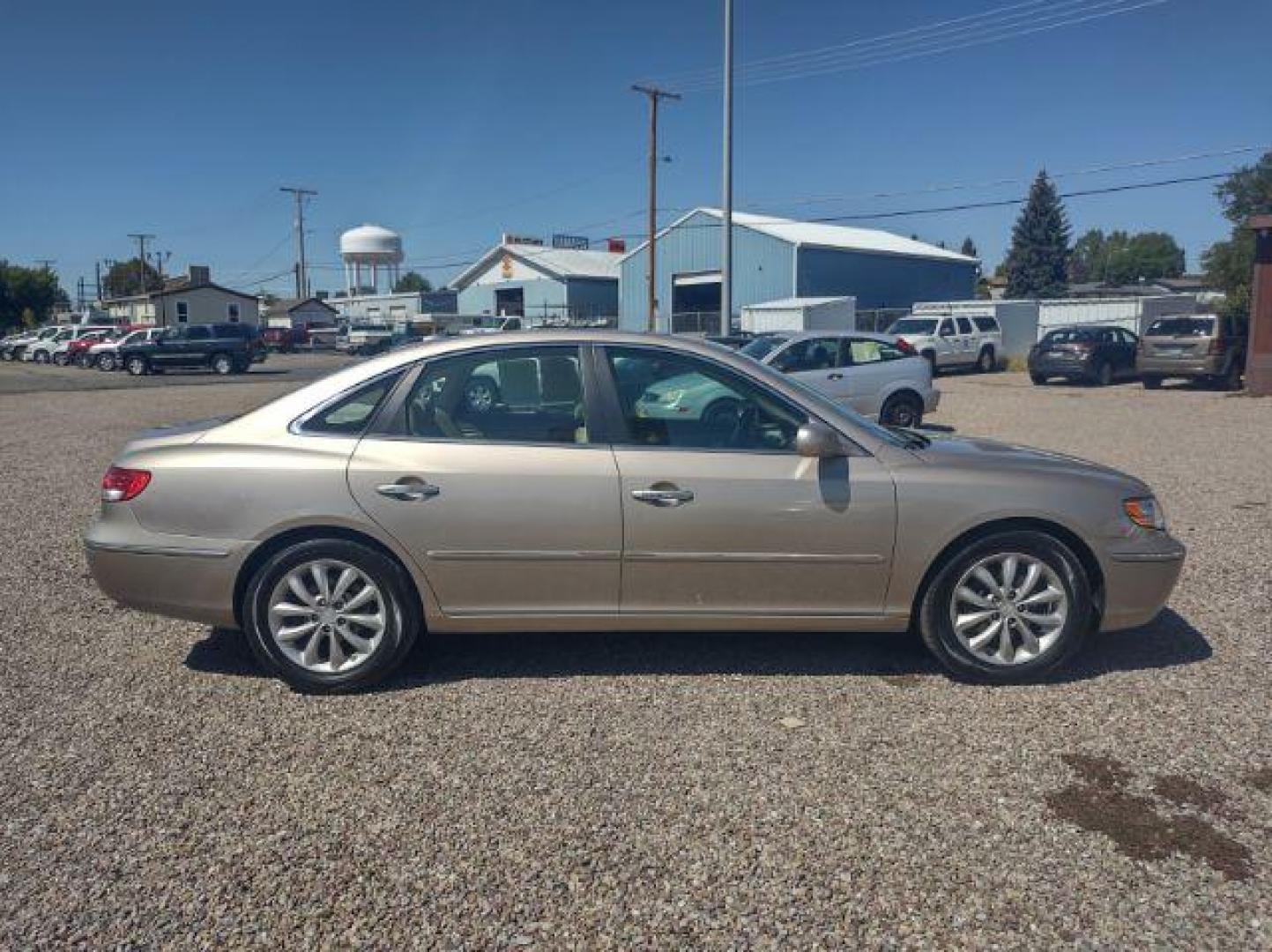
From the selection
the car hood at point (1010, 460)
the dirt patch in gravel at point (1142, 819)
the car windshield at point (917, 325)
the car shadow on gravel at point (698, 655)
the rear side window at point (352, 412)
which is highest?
the car windshield at point (917, 325)

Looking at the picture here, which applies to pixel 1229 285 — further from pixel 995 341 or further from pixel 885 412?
pixel 885 412

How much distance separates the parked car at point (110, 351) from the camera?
3703 centimetres

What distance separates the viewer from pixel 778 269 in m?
43.5

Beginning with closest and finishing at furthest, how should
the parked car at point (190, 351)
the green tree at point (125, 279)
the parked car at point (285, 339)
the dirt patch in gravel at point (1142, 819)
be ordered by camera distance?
the dirt patch in gravel at point (1142, 819) → the parked car at point (190, 351) → the parked car at point (285, 339) → the green tree at point (125, 279)

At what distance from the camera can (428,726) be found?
409cm

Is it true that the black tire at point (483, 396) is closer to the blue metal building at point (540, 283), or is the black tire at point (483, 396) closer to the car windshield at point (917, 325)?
the car windshield at point (917, 325)

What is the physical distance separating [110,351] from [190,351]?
6.31 meters

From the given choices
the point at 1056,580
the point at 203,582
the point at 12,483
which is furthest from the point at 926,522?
the point at 12,483

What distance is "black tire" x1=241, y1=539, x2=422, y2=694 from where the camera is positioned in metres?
4.32

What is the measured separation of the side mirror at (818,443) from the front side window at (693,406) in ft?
0.41

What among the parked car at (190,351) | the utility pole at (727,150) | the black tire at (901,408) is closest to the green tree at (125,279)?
the parked car at (190,351)

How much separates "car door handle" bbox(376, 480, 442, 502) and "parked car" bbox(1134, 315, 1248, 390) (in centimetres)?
2186

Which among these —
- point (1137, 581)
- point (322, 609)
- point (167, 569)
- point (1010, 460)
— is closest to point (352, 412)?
point (322, 609)

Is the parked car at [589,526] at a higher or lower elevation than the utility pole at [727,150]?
lower
